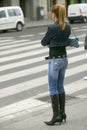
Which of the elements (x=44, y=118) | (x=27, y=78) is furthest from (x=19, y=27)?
(x=44, y=118)

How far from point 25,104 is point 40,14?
35.5 meters

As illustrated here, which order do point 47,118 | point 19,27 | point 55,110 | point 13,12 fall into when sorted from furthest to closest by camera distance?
point 19,27
point 13,12
point 47,118
point 55,110

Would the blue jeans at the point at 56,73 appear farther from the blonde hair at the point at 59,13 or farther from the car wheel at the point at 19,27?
the car wheel at the point at 19,27

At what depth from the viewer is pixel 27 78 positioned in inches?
493

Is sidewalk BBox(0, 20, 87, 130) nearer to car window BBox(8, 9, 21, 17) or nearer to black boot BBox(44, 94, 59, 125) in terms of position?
black boot BBox(44, 94, 59, 125)

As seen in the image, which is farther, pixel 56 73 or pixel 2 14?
pixel 2 14

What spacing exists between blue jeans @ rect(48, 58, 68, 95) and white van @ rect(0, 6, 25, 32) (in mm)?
25014

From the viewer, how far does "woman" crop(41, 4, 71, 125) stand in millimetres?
7309

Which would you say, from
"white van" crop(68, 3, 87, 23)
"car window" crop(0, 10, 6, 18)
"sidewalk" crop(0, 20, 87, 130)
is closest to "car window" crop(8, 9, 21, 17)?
"car window" crop(0, 10, 6, 18)

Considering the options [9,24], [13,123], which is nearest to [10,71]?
[13,123]

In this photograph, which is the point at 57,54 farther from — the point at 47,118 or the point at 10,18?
the point at 10,18

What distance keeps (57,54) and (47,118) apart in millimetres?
1206

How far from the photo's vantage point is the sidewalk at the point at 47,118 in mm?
7402

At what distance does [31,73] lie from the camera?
13.3 meters
